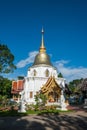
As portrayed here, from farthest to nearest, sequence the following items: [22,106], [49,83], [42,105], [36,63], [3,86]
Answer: [3,86] < [36,63] < [49,83] < [42,105] < [22,106]

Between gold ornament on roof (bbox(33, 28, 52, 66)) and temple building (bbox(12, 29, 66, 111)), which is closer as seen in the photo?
temple building (bbox(12, 29, 66, 111))

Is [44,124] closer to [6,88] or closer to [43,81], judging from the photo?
[43,81]

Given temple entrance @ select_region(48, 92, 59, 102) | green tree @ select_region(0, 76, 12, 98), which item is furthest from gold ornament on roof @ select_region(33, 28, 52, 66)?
green tree @ select_region(0, 76, 12, 98)

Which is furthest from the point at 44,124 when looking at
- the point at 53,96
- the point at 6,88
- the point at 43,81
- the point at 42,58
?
the point at 6,88

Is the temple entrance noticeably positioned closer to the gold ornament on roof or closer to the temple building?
the temple building

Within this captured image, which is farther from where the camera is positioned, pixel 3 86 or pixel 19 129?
pixel 3 86

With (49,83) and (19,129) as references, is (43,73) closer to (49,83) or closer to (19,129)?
(49,83)

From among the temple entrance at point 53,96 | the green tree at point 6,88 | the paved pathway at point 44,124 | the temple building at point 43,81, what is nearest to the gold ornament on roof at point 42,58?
the temple building at point 43,81

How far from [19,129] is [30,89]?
94.3 ft

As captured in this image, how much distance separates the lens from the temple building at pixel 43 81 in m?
40.2

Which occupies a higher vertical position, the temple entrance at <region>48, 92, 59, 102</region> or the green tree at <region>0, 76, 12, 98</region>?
the green tree at <region>0, 76, 12, 98</region>

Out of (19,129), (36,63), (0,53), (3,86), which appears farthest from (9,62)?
(19,129)

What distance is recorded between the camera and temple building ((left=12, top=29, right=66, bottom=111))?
1582 inches

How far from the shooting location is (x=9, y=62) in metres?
35.0
